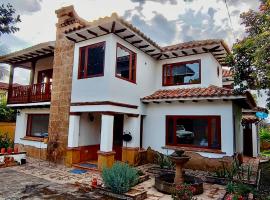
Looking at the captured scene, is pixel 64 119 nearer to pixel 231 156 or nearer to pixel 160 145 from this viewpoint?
pixel 160 145

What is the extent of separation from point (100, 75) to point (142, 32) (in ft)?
10.7

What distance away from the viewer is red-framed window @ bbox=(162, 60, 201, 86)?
550 inches

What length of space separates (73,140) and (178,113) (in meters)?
6.37

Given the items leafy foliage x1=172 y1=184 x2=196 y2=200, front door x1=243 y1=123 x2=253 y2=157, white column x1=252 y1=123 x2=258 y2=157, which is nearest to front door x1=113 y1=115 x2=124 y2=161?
leafy foliage x1=172 y1=184 x2=196 y2=200

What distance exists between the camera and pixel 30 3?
44.4ft

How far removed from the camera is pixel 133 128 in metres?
13.1

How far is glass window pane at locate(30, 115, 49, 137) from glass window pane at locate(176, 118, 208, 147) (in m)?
9.61

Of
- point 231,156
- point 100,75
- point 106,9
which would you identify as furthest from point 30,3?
point 231,156

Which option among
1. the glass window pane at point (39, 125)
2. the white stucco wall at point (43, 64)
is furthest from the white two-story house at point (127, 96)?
the white stucco wall at point (43, 64)

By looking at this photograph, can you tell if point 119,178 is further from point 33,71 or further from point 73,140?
point 33,71

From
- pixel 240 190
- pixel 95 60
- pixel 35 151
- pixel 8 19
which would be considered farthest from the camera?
pixel 35 151

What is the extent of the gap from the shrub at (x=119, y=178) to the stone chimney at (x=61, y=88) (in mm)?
5857

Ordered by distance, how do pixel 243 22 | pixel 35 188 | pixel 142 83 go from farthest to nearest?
pixel 142 83
pixel 243 22
pixel 35 188

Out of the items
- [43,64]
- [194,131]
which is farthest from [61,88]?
[194,131]
